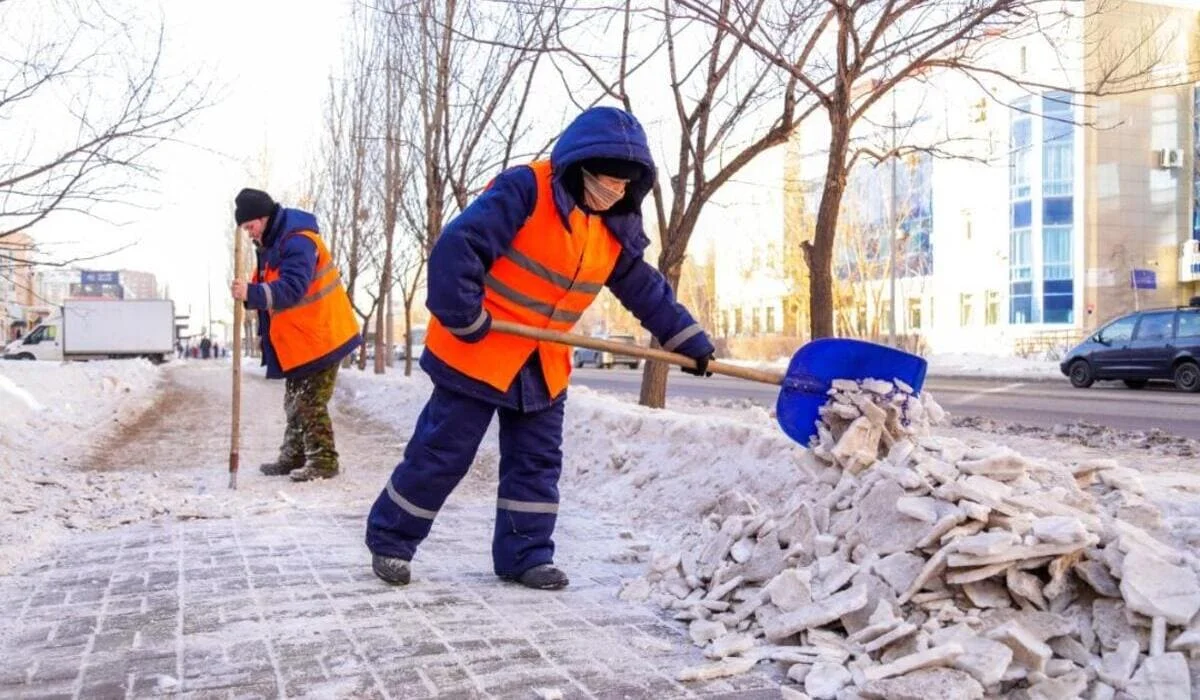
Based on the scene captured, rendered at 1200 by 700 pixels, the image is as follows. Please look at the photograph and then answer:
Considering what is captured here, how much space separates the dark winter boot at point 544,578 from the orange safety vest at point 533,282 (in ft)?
2.34

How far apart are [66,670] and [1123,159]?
142 feet

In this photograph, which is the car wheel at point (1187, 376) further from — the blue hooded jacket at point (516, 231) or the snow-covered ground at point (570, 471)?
the blue hooded jacket at point (516, 231)

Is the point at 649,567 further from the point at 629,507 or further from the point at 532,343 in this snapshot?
the point at 629,507

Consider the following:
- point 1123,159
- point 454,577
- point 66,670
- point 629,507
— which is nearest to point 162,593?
point 66,670

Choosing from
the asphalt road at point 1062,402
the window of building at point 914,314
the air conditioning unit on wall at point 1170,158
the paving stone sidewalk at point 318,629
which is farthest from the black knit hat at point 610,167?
the window of building at point 914,314

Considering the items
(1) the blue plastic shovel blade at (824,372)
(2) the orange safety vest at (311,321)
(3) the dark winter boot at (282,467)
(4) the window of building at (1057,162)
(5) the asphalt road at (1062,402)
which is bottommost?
(5) the asphalt road at (1062,402)

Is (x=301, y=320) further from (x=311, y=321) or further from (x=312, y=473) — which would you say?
(x=312, y=473)

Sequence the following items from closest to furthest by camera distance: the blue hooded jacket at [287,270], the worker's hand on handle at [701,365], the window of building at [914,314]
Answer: the worker's hand on handle at [701,365] → the blue hooded jacket at [287,270] → the window of building at [914,314]

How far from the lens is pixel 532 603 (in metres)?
3.62

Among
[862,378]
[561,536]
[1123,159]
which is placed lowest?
[561,536]

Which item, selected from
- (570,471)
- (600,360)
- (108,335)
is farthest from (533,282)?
(108,335)

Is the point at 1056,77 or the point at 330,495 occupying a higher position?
the point at 1056,77

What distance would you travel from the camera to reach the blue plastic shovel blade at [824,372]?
166 inches

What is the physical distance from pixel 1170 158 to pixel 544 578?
42714 millimetres
